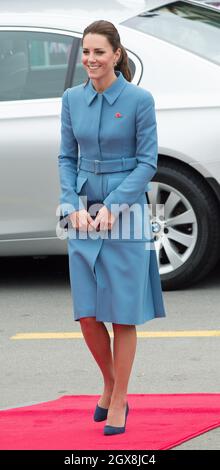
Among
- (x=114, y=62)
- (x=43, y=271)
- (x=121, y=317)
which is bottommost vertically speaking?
(x=43, y=271)

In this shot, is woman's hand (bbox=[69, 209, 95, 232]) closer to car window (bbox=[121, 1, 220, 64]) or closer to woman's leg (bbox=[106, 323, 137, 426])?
woman's leg (bbox=[106, 323, 137, 426])

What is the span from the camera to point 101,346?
18.2 ft

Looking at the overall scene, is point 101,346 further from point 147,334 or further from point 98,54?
point 147,334

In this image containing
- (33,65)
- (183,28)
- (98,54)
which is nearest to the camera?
(98,54)

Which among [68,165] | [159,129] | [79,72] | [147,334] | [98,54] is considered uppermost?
[98,54]

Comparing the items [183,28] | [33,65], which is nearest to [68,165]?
[33,65]

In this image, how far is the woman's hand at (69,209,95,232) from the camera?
5.40m

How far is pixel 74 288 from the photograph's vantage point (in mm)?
5465

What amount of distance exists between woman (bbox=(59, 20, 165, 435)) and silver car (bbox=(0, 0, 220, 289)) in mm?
2590

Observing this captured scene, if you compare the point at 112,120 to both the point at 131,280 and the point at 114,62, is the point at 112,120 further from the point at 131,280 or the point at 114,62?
the point at 131,280

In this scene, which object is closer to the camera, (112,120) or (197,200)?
(112,120)

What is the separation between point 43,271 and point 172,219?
50.7 inches

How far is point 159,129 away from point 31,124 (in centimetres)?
76

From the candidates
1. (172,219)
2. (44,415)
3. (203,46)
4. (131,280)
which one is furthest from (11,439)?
(203,46)
